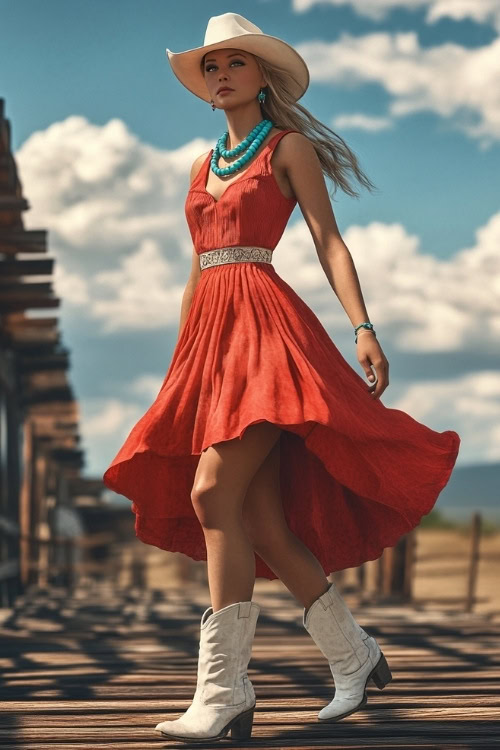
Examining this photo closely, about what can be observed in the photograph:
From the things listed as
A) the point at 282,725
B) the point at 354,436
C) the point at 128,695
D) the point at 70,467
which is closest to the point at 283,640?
the point at 128,695

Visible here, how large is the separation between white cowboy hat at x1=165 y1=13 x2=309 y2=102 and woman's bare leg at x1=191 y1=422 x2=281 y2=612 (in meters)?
1.08

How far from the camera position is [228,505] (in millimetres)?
2988

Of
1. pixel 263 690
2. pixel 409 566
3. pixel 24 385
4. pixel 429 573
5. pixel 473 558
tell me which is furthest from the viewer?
pixel 24 385

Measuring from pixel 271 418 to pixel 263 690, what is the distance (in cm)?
134

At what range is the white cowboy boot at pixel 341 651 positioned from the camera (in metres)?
3.14

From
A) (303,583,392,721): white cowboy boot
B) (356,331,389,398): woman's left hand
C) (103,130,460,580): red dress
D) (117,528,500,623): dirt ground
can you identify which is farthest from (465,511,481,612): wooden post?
(356,331,389,398): woman's left hand

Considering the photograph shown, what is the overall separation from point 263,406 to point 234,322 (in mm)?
340

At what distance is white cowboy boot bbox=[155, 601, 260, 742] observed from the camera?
114 inches

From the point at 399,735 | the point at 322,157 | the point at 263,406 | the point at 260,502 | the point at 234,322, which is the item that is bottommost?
the point at 399,735

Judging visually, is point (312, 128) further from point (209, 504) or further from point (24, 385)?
point (24, 385)

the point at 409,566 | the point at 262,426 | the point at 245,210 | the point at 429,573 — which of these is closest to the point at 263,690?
the point at 262,426

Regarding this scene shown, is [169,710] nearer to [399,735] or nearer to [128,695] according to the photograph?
[128,695]

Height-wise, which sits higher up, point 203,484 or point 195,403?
point 195,403

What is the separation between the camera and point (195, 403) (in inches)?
121
